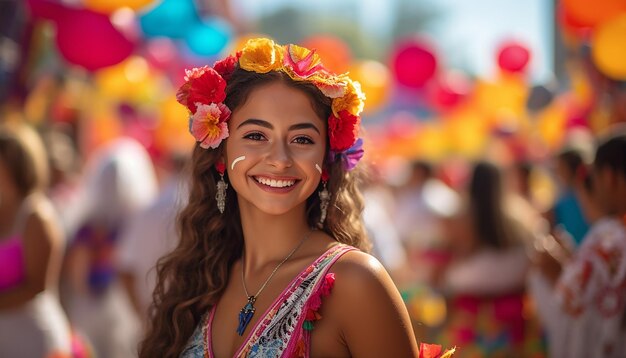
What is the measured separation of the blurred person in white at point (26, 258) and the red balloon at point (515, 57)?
5.47 meters

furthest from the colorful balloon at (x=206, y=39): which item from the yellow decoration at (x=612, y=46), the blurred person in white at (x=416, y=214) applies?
the yellow decoration at (x=612, y=46)

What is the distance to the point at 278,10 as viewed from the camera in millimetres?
55750

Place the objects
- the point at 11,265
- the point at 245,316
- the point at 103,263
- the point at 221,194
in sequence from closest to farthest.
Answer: the point at 245,316 → the point at 221,194 → the point at 11,265 → the point at 103,263

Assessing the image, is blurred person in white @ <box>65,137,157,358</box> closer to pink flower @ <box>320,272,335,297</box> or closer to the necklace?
the necklace

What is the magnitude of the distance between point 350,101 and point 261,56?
0.27 meters

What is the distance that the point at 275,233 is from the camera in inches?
102

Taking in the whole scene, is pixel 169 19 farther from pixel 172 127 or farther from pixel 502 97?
pixel 502 97

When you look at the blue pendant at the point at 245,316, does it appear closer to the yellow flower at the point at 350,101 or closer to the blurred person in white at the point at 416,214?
the yellow flower at the point at 350,101

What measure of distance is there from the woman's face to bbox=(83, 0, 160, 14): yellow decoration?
3779mm

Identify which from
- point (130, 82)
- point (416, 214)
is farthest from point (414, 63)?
point (130, 82)

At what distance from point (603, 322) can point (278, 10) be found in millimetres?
52994

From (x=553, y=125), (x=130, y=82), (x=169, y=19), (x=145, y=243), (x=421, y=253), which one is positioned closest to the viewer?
(x=145, y=243)

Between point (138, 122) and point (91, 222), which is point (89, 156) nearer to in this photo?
point (138, 122)

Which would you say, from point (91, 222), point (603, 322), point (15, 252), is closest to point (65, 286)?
point (91, 222)
